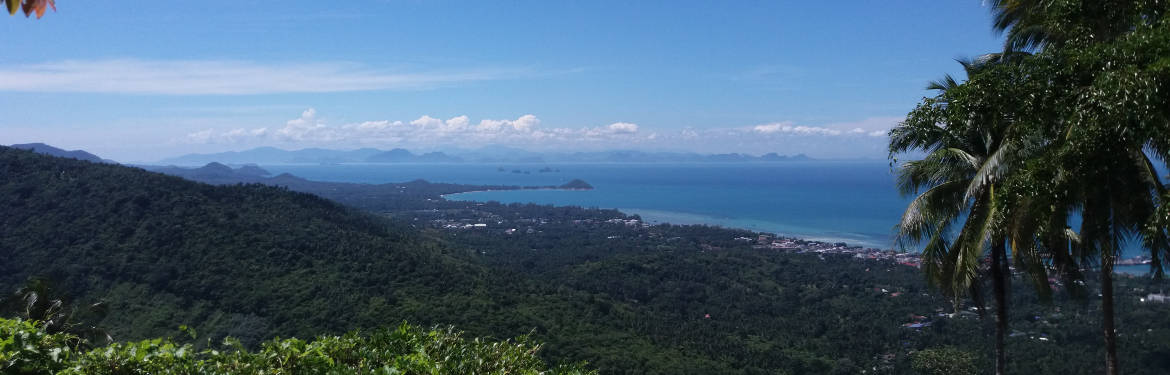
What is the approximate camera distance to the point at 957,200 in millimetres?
7242

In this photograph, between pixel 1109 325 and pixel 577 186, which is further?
pixel 577 186

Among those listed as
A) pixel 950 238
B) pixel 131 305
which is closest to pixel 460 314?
pixel 131 305

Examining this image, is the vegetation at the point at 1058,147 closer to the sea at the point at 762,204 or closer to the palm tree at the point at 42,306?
the palm tree at the point at 42,306

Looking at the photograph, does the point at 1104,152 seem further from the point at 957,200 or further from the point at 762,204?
the point at 762,204

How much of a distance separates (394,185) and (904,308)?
454ft

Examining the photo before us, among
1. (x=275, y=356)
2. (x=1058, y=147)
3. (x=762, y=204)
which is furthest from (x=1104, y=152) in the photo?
(x=762, y=204)

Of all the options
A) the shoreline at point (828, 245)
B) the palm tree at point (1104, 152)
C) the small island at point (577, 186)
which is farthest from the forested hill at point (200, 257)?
the small island at point (577, 186)

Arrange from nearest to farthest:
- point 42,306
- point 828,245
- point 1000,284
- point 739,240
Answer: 1. point 1000,284
2. point 42,306
3. point 828,245
4. point 739,240

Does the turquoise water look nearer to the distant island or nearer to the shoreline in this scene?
the shoreline

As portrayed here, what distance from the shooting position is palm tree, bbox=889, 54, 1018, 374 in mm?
6496

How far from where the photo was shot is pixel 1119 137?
435 centimetres

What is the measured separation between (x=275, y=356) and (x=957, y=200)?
750 cm

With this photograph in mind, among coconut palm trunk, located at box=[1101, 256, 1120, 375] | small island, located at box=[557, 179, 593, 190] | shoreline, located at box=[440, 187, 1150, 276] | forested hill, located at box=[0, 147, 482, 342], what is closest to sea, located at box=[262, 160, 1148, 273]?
shoreline, located at box=[440, 187, 1150, 276]

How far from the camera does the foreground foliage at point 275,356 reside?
2.75 m
